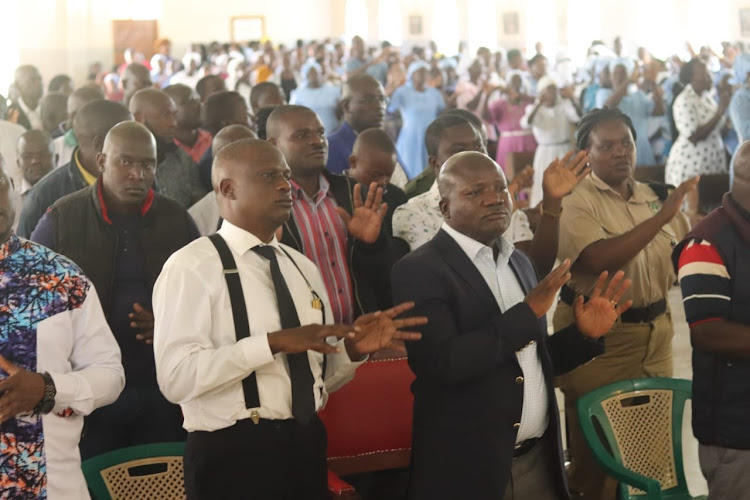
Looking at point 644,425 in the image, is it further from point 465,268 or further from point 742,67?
point 742,67

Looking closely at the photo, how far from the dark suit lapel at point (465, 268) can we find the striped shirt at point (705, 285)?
0.76 metres

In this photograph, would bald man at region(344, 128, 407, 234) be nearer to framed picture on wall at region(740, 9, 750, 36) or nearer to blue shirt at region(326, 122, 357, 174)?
blue shirt at region(326, 122, 357, 174)

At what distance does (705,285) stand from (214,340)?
1646 millimetres

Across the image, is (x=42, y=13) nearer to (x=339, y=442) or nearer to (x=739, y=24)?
(x=739, y=24)

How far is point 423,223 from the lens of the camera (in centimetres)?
423

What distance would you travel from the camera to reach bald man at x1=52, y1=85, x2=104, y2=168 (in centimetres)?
602

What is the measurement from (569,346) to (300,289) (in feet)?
2.93

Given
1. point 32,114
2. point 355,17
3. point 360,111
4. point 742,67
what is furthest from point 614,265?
point 355,17

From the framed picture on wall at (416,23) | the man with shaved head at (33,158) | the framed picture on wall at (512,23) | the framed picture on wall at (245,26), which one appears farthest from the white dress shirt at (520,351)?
the framed picture on wall at (416,23)

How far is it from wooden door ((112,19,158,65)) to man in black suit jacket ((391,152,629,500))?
2571 cm

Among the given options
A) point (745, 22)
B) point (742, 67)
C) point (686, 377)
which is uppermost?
point (745, 22)

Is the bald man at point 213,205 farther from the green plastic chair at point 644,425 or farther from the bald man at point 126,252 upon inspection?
the green plastic chair at point 644,425

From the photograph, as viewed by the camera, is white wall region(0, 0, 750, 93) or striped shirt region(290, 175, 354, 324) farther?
white wall region(0, 0, 750, 93)

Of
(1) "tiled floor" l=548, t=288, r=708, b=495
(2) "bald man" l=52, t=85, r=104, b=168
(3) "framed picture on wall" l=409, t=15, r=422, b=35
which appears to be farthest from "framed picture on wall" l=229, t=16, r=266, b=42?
(2) "bald man" l=52, t=85, r=104, b=168
